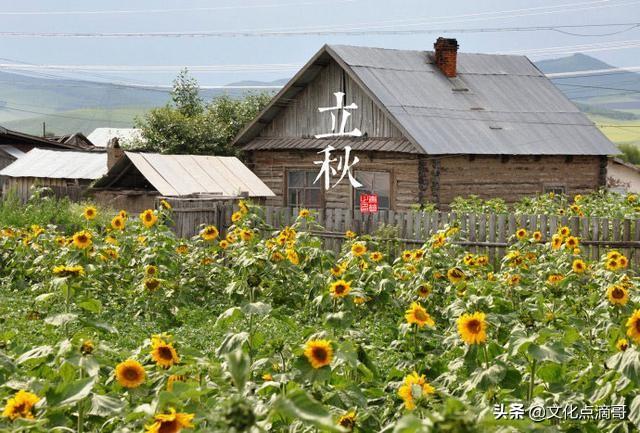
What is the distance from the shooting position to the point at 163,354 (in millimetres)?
4262

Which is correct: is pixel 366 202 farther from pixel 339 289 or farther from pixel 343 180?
pixel 339 289

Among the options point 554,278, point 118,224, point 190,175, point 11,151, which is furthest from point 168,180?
point 11,151

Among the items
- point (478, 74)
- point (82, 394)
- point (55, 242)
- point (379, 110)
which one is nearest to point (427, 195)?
point (379, 110)

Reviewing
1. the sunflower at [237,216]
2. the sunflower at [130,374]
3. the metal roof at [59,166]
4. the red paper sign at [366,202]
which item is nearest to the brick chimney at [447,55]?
the red paper sign at [366,202]

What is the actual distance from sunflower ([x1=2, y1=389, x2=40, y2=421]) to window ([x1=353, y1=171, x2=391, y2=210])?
20627 mm

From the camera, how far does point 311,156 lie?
2641 cm

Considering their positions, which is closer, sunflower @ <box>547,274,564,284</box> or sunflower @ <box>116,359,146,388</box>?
sunflower @ <box>116,359,146,388</box>

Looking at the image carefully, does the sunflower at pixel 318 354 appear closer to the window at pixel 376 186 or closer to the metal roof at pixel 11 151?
the window at pixel 376 186

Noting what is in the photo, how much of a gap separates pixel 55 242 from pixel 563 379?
8545mm

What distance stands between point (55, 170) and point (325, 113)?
1036cm

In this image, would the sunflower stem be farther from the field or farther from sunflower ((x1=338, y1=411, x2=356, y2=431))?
sunflower ((x1=338, y1=411, x2=356, y2=431))

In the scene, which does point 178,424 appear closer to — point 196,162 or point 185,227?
point 185,227

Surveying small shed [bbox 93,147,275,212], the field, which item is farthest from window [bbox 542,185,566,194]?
the field

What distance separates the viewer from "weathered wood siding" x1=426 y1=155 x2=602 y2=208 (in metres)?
23.6
